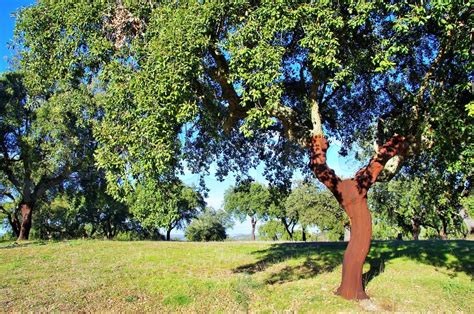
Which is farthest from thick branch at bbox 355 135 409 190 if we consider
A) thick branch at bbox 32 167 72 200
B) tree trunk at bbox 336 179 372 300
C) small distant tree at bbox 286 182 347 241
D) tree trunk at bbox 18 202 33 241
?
small distant tree at bbox 286 182 347 241

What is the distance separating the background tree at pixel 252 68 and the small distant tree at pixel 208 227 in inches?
2283

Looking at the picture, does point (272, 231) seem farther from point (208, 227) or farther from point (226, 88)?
point (226, 88)

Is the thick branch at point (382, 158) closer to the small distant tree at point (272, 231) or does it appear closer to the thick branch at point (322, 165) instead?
the thick branch at point (322, 165)

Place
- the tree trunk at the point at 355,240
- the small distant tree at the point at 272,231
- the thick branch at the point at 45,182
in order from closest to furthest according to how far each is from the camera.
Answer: the tree trunk at the point at 355,240 → the thick branch at the point at 45,182 → the small distant tree at the point at 272,231

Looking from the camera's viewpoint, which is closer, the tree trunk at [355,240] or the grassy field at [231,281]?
the grassy field at [231,281]

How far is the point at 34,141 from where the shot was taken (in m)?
29.0

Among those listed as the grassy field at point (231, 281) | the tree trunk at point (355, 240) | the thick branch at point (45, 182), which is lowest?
the grassy field at point (231, 281)

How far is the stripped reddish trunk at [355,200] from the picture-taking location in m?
10.4

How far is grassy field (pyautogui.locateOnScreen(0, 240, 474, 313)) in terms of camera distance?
975 centimetres

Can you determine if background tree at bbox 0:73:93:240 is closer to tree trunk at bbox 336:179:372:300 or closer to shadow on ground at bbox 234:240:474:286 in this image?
shadow on ground at bbox 234:240:474:286

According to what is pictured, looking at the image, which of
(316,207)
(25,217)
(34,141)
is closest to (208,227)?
(316,207)

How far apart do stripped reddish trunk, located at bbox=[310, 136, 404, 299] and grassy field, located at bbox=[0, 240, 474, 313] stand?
0.59m

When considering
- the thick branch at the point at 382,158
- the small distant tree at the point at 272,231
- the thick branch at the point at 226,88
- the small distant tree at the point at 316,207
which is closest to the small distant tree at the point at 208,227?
the small distant tree at the point at 272,231

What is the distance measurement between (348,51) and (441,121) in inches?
111
